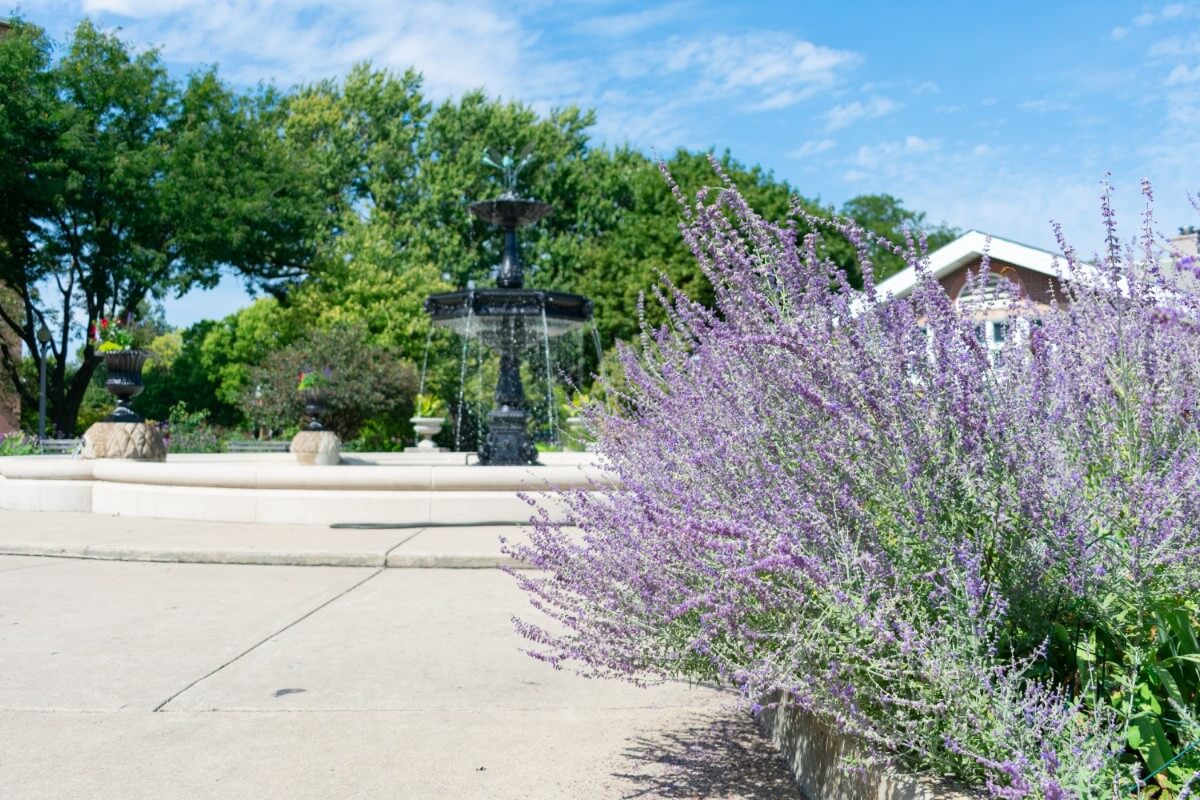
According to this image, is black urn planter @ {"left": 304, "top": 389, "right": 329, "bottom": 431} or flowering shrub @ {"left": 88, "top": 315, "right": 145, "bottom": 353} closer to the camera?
flowering shrub @ {"left": 88, "top": 315, "right": 145, "bottom": 353}

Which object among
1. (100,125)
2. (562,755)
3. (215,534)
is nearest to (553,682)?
(562,755)

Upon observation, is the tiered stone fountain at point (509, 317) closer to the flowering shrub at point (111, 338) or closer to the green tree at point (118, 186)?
the flowering shrub at point (111, 338)

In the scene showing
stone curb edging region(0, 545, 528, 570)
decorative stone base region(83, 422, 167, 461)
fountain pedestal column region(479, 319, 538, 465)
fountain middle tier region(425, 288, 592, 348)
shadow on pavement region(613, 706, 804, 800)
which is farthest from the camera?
fountain pedestal column region(479, 319, 538, 465)

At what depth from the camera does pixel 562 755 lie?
3.84 meters

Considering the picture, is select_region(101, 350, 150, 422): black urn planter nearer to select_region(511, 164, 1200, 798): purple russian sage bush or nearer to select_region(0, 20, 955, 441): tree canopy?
select_region(0, 20, 955, 441): tree canopy

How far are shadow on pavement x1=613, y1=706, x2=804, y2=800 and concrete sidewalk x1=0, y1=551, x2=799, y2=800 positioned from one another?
1 centimetres

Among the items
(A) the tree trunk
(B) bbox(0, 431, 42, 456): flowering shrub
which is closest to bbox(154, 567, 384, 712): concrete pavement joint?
(B) bbox(0, 431, 42, 456): flowering shrub

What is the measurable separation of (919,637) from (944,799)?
0.34 m

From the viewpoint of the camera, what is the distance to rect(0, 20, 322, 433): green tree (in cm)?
2692

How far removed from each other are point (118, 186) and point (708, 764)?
1100 inches

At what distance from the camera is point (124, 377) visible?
47.9 feet

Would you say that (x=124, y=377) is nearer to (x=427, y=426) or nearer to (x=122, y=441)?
(x=122, y=441)

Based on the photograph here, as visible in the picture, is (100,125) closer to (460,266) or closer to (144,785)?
(460,266)

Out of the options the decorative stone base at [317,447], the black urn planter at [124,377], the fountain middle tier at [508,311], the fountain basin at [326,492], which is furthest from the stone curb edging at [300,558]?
the decorative stone base at [317,447]
